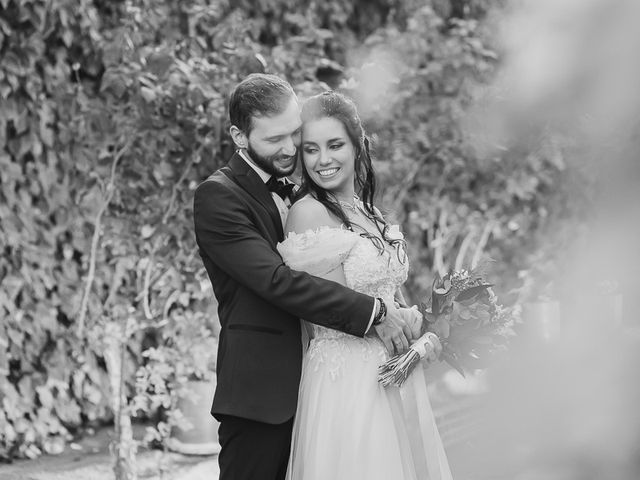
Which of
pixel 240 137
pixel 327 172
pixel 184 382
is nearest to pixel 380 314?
pixel 327 172

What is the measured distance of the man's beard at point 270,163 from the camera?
7.75 ft

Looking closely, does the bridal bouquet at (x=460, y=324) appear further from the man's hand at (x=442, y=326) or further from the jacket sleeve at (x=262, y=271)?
the jacket sleeve at (x=262, y=271)

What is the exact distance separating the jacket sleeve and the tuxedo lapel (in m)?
0.08

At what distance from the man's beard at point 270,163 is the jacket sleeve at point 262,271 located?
0.15m

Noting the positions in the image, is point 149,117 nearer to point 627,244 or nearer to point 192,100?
point 192,100

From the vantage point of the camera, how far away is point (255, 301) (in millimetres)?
2305

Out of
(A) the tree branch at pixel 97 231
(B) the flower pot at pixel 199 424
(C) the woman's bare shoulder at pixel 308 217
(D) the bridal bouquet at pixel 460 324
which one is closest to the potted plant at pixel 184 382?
(B) the flower pot at pixel 199 424

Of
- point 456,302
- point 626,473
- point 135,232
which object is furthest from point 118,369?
point 626,473

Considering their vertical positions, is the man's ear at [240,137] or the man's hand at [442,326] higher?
the man's ear at [240,137]

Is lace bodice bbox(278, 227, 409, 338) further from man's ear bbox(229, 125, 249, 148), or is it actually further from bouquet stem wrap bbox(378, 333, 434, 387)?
man's ear bbox(229, 125, 249, 148)

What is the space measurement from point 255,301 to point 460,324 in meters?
0.59

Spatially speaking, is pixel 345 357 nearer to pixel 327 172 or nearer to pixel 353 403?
pixel 353 403

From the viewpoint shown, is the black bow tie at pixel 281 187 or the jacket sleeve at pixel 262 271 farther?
the black bow tie at pixel 281 187

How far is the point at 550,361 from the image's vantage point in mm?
6719
